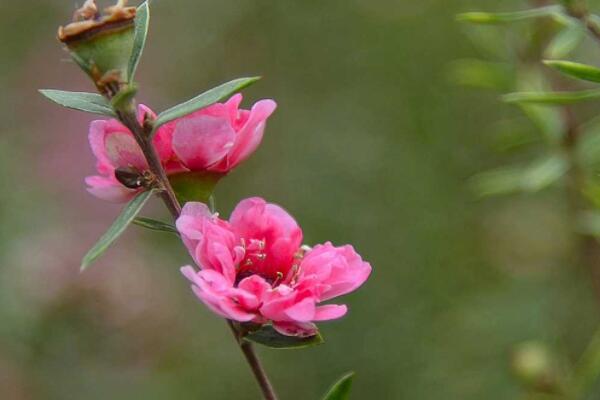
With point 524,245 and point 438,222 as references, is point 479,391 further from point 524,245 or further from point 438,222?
point 438,222

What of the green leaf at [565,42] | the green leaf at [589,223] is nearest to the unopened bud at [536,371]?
the green leaf at [589,223]

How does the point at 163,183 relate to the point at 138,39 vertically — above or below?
below

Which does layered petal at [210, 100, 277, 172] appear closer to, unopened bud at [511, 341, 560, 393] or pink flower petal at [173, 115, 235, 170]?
pink flower petal at [173, 115, 235, 170]

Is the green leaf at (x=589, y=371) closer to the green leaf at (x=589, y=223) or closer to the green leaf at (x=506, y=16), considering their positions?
the green leaf at (x=589, y=223)

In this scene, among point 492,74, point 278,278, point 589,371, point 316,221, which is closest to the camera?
point 278,278

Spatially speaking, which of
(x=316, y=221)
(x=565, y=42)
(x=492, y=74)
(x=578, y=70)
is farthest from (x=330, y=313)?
(x=316, y=221)

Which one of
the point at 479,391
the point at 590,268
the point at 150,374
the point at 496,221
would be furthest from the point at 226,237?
the point at 496,221

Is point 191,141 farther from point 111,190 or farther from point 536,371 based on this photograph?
point 536,371
